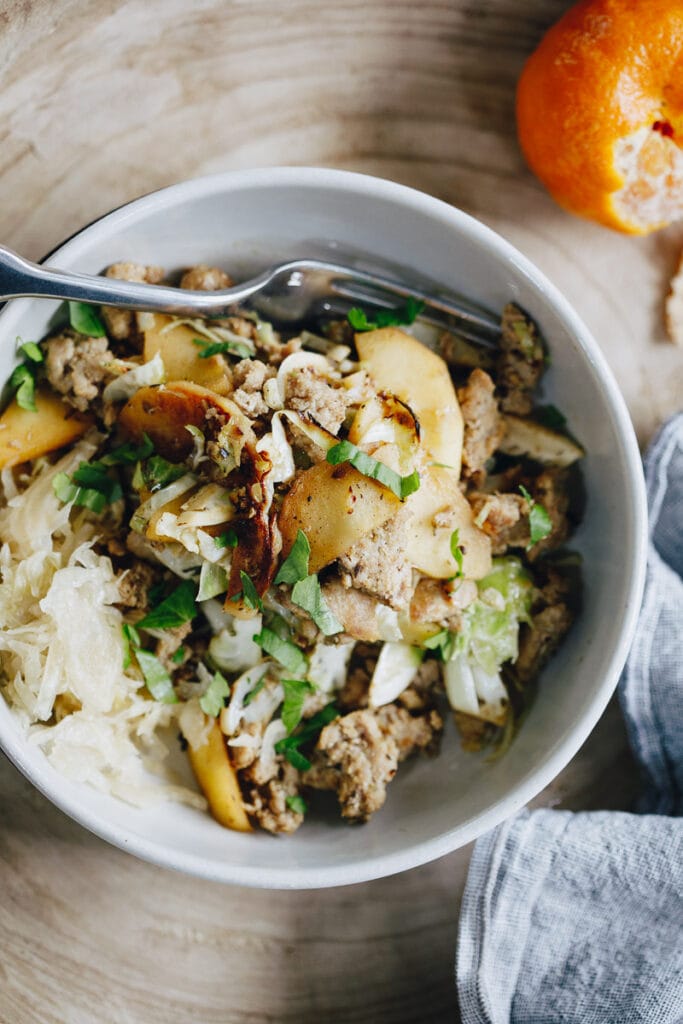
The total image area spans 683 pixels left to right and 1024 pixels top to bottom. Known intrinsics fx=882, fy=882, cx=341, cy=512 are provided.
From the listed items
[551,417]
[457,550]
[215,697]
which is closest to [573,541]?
[551,417]

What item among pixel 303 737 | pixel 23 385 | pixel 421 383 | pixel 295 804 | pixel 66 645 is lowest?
pixel 295 804

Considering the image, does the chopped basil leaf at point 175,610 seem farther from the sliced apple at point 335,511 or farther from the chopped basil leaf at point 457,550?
the chopped basil leaf at point 457,550

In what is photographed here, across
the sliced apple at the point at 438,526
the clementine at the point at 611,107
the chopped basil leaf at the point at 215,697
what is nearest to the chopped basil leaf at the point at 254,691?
the chopped basil leaf at the point at 215,697

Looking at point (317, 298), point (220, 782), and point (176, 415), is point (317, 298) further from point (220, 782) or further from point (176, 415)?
point (220, 782)

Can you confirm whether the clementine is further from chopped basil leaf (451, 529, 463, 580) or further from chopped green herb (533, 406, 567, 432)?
chopped basil leaf (451, 529, 463, 580)

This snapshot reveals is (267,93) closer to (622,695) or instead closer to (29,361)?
(29,361)
